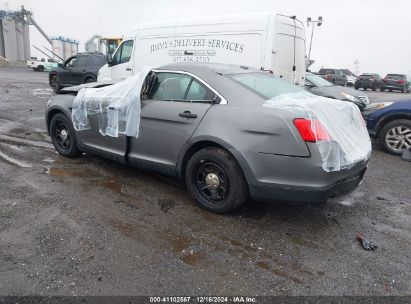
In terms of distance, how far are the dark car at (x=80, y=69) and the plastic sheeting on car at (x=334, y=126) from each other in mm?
12609

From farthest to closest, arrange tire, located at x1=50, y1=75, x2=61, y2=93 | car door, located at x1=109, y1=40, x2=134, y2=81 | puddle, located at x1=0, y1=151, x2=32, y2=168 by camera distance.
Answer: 1. tire, located at x1=50, y1=75, x2=61, y2=93
2. car door, located at x1=109, y1=40, x2=134, y2=81
3. puddle, located at x1=0, y1=151, x2=32, y2=168

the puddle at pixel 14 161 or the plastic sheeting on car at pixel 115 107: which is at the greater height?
the plastic sheeting on car at pixel 115 107

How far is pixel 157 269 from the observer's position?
284 centimetres

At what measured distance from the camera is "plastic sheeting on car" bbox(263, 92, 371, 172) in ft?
10.6

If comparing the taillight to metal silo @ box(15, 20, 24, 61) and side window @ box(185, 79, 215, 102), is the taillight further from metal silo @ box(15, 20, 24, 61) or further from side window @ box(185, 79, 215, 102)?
metal silo @ box(15, 20, 24, 61)

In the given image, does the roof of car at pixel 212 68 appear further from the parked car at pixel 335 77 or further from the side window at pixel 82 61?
the parked car at pixel 335 77

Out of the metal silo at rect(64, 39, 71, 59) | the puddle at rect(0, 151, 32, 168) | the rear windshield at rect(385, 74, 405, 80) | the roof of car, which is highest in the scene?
the metal silo at rect(64, 39, 71, 59)

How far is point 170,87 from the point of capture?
4.27m

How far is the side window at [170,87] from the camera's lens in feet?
13.6

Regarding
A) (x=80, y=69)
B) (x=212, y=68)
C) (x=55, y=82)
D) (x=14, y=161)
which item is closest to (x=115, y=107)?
(x=212, y=68)

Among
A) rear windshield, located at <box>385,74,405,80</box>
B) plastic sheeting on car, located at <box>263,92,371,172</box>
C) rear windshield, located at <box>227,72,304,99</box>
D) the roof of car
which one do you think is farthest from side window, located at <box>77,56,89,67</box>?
rear windshield, located at <box>385,74,405,80</box>

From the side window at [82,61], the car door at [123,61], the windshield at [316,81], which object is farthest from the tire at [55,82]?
the windshield at [316,81]

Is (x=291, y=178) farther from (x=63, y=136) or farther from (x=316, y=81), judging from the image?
(x=316, y=81)

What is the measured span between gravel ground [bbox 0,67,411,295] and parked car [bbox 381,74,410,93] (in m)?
26.6
